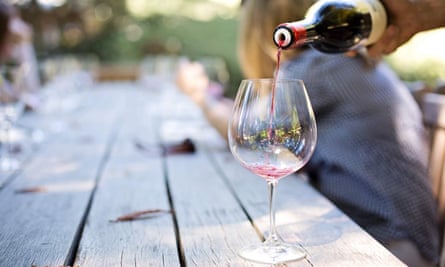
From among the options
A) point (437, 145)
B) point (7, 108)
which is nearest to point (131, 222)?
point (7, 108)

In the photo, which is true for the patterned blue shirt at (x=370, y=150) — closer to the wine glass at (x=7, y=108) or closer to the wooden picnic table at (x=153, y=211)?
the wooden picnic table at (x=153, y=211)

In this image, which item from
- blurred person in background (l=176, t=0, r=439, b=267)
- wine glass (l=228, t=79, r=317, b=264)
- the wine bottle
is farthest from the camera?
blurred person in background (l=176, t=0, r=439, b=267)

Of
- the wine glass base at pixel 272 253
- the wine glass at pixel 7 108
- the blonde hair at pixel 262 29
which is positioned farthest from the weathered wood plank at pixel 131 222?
the blonde hair at pixel 262 29

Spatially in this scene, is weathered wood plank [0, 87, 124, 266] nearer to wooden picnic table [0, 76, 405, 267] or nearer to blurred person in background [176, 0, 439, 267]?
wooden picnic table [0, 76, 405, 267]

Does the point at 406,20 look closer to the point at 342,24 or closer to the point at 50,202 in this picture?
the point at 342,24

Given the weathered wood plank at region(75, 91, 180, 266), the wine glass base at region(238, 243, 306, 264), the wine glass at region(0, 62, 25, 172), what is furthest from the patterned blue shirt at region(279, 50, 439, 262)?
the wine glass at region(0, 62, 25, 172)

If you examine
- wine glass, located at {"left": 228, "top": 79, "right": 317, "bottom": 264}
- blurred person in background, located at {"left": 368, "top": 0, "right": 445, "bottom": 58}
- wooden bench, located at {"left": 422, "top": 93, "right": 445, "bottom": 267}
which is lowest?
wooden bench, located at {"left": 422, "top": 93, "right": 445, "bottom": 267}

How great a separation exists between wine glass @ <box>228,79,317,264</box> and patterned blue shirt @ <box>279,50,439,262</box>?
659mm

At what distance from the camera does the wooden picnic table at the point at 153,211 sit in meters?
1.00

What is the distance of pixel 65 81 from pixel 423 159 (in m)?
2.57

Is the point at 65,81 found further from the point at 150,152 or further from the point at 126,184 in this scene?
the point at 126,184

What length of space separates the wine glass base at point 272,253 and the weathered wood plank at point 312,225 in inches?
Answer: 0.7

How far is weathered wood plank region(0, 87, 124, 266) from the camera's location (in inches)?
40.4

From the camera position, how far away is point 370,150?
1.63 metres
